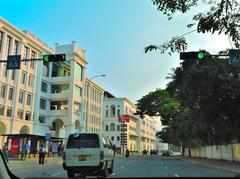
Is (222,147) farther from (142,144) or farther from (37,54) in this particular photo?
(142,144)

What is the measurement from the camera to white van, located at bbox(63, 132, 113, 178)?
55.9ft

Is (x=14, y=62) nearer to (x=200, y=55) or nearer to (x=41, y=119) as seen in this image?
(x=200, y=55)

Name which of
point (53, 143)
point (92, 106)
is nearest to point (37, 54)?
point (53, 143)

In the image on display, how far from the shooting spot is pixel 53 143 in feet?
171

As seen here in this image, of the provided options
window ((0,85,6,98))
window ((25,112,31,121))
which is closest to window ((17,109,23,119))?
window ((25,112,31,121))

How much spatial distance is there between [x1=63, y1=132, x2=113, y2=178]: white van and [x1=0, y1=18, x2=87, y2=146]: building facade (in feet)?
117

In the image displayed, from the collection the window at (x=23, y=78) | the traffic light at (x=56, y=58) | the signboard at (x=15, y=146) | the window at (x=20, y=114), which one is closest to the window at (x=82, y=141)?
the traffic light at (x=56, y=58)

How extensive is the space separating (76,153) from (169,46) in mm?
9504

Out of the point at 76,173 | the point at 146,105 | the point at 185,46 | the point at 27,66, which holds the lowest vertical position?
the point at 76,173

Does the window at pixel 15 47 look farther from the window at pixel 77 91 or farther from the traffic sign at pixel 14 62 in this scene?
the traffic sign at pixel 14 62

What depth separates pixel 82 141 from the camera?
1755 cm

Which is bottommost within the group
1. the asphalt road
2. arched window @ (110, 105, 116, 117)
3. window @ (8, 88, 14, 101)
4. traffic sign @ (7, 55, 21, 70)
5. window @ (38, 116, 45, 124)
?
Result: the asphalt road

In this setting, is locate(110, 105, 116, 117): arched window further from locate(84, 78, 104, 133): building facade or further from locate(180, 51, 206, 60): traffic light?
locate(180, 51, 206, 60): traffic light

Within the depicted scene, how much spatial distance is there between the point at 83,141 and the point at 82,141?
0.15 ft
